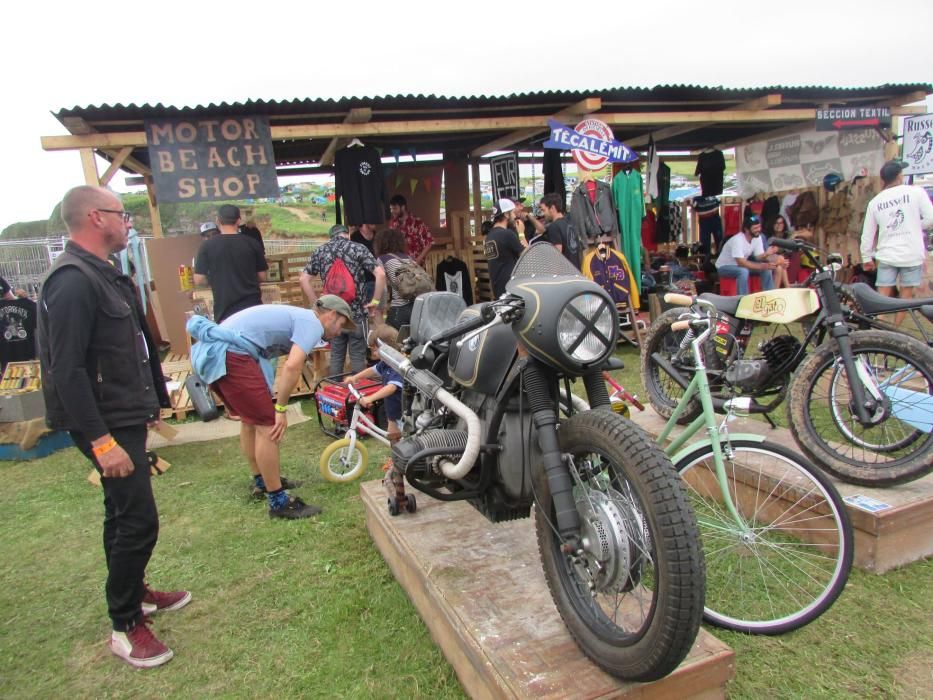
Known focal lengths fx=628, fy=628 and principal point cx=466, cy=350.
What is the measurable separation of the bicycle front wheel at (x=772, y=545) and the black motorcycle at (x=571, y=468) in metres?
0.50

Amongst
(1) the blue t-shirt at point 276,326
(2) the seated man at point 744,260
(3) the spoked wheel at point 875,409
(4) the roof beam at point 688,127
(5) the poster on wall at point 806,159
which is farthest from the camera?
(5) the poster on wall at point 806,159

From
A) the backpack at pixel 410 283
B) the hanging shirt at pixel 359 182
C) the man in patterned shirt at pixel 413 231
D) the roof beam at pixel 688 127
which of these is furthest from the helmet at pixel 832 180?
the backpack at pixel 410 283

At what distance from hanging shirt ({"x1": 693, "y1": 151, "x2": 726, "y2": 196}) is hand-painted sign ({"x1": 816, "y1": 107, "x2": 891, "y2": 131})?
2010 mm

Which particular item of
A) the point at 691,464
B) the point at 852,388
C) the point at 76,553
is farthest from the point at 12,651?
the point at 852,388

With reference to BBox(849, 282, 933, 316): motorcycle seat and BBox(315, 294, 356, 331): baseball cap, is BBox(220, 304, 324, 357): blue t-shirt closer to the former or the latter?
BBox(315, 294, 356, 331): baseball cap

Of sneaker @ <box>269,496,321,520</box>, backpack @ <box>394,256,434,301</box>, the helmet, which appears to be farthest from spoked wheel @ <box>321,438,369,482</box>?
the helmet

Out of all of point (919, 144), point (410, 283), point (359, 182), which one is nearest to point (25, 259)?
point (359, 182)

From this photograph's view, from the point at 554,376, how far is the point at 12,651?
2.70 meters

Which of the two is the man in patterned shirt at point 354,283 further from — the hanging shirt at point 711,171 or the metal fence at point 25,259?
the hanging shirt at point 711,171

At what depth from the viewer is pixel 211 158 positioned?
6926mm

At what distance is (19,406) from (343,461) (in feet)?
10.9

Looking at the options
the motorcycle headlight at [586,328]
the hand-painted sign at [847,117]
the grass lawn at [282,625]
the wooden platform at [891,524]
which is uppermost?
the hand-painted sign at [847,117]

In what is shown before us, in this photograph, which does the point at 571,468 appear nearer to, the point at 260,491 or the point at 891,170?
the point at 260,491

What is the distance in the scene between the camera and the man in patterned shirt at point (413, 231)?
31.4 feet
